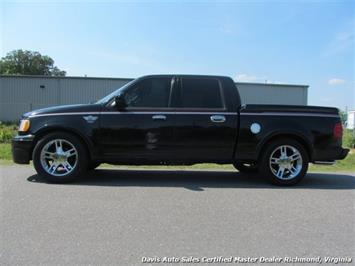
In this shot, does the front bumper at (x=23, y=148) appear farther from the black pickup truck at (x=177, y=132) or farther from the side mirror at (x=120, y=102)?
the side mirror at (x=120, y=102)

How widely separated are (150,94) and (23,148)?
2422 mm

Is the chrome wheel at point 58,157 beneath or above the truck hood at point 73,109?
beneath

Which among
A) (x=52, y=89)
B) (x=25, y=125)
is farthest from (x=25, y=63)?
(x=25, y=125)

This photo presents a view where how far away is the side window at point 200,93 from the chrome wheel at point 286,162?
1.37 meters

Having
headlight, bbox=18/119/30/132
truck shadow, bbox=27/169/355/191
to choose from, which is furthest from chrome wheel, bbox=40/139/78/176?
headlight, bbox=18/119/30/132

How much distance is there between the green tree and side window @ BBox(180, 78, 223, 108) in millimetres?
87977

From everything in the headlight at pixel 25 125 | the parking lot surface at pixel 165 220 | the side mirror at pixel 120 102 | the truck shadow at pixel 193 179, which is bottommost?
the truck shadow at pixel 193 179

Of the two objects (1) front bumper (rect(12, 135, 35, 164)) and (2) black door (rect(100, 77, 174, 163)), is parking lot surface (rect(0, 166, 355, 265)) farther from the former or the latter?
(2) black door (rect(100, 77, 174, 163))

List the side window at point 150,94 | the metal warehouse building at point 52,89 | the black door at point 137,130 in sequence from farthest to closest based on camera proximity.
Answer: the metal warehouse building at point 52,89, the side window at point 150,94, the black door at point 137,130

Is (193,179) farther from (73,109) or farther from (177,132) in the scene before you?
(73,109)

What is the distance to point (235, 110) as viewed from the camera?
288 inches

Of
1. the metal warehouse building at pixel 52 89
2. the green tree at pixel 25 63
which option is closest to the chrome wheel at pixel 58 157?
the metal warehouse building at pixel 52 89

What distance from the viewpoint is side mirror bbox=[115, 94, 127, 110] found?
23.2ft

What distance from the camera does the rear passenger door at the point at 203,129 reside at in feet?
23.6
